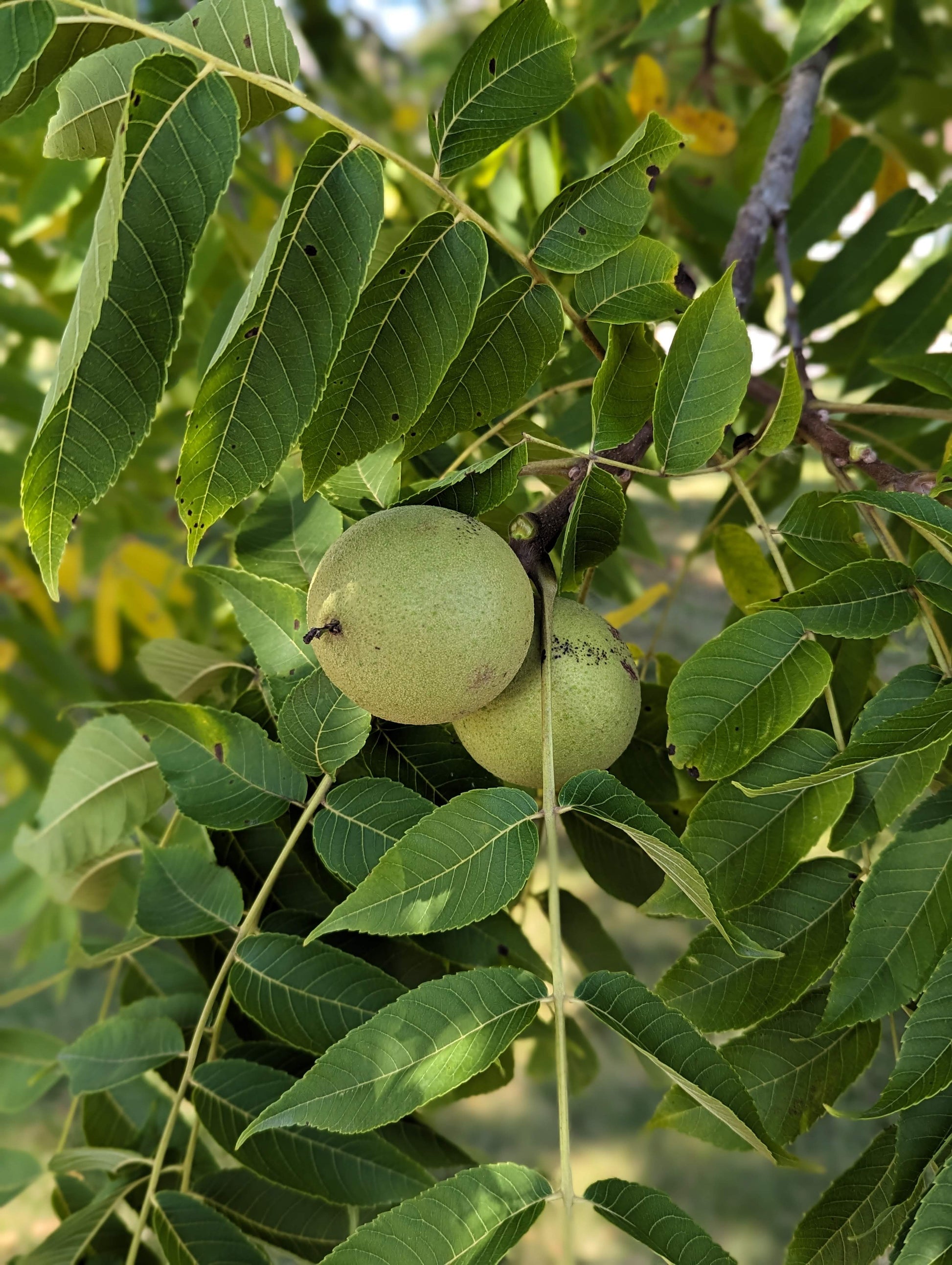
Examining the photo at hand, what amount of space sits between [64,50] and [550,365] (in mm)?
934

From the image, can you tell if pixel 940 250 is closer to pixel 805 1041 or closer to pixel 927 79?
pixel 927 79

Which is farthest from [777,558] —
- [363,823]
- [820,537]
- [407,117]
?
[407,117]

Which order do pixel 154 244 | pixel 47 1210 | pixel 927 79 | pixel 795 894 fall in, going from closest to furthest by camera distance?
pixel 154 244
pixel 795 894
pixel 927 79
pixel 47 1210

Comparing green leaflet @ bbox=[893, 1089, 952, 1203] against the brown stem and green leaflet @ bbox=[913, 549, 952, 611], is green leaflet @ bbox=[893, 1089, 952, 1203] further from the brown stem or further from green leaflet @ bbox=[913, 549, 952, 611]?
the brown stem

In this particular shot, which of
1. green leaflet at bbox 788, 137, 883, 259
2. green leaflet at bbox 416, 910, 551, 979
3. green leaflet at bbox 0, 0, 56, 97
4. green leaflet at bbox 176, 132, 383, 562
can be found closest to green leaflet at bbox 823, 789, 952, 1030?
green leaflet at bbox 416, 910, 551, 979

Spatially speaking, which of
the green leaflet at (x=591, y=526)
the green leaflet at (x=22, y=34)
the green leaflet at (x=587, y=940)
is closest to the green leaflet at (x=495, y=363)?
the green leaflet at (x=591, y=526)

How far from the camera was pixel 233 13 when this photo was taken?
1.03m

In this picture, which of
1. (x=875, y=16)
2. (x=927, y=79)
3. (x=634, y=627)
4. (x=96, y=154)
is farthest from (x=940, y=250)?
(x=96, y=154)

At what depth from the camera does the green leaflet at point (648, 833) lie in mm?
989

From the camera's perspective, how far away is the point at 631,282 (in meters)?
1.24

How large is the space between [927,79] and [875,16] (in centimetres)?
57

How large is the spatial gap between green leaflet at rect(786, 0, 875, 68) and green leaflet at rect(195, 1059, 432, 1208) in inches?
65.5

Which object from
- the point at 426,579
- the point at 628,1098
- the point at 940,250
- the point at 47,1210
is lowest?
the point at 628,1098

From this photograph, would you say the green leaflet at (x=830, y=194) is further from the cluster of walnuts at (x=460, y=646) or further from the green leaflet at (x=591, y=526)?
the cluster of walnuts at (x=460, y=646)
